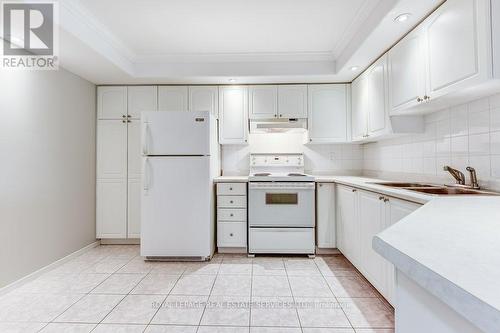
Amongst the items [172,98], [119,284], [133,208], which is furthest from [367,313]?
[172,98]

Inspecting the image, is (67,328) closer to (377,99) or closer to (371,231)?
(371,231)

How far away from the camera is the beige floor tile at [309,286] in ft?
7.00

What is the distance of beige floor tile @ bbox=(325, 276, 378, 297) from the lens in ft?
6.91

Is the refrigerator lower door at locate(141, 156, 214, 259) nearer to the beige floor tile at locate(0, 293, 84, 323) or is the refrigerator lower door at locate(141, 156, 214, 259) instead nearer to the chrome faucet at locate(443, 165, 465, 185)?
the beige floor tile at locate(0, 293, 84, 323)

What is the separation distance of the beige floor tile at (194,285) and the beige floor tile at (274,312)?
0.45 m

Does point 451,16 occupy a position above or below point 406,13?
below

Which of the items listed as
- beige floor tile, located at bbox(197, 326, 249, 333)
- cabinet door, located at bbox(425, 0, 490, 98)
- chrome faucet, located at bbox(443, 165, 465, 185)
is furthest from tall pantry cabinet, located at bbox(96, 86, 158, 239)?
chrome faucet, located at bbox(443, 165, 465, 185)

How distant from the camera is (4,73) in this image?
217 centimetres

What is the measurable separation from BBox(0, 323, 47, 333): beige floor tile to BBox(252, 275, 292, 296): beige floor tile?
1488mm

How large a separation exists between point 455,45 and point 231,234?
8.43ft

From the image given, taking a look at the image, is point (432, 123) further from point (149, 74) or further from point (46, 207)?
point (46, 207)

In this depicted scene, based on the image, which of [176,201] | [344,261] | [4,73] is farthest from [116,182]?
[344,261]

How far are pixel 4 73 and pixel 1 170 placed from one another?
0.82 meters

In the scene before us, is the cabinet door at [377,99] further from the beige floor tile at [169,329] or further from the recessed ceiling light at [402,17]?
the beige floor tile at [169,329]
